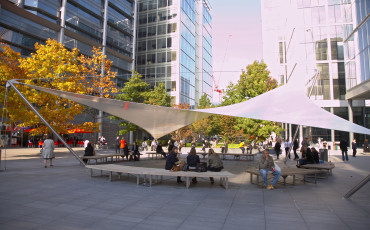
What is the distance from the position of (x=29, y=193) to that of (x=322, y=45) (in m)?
33.6

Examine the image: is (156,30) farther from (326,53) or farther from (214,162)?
(214,162)

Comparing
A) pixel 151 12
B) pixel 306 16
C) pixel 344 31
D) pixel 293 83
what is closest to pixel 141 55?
pixel 151 12

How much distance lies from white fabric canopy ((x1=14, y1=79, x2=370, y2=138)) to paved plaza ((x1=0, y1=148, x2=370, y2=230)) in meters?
2.01

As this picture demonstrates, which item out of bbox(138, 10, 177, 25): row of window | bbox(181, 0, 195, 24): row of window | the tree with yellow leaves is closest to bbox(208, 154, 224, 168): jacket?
the tree with yellow leaves

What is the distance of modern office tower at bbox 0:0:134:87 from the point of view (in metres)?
27.4

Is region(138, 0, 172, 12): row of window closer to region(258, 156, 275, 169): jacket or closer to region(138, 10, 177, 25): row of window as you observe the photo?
region(138, 10, 177, 25): row of window

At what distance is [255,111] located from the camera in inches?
307

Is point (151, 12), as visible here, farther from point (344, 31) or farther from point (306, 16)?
point (344, 31)

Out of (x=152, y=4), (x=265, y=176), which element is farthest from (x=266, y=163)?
(x=152, y=4)

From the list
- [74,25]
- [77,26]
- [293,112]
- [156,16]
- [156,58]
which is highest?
[156,16]

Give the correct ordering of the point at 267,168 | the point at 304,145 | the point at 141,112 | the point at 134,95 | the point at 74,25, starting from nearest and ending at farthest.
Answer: the point at 267,168 < the point at 141,112 < the point at 304,145 < the point at 134,95 < the point at 74,25

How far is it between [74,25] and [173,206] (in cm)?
3450

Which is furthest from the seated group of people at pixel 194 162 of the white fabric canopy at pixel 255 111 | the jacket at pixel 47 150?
the jacket at pixel 47 150

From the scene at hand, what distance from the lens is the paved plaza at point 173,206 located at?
4.24m
